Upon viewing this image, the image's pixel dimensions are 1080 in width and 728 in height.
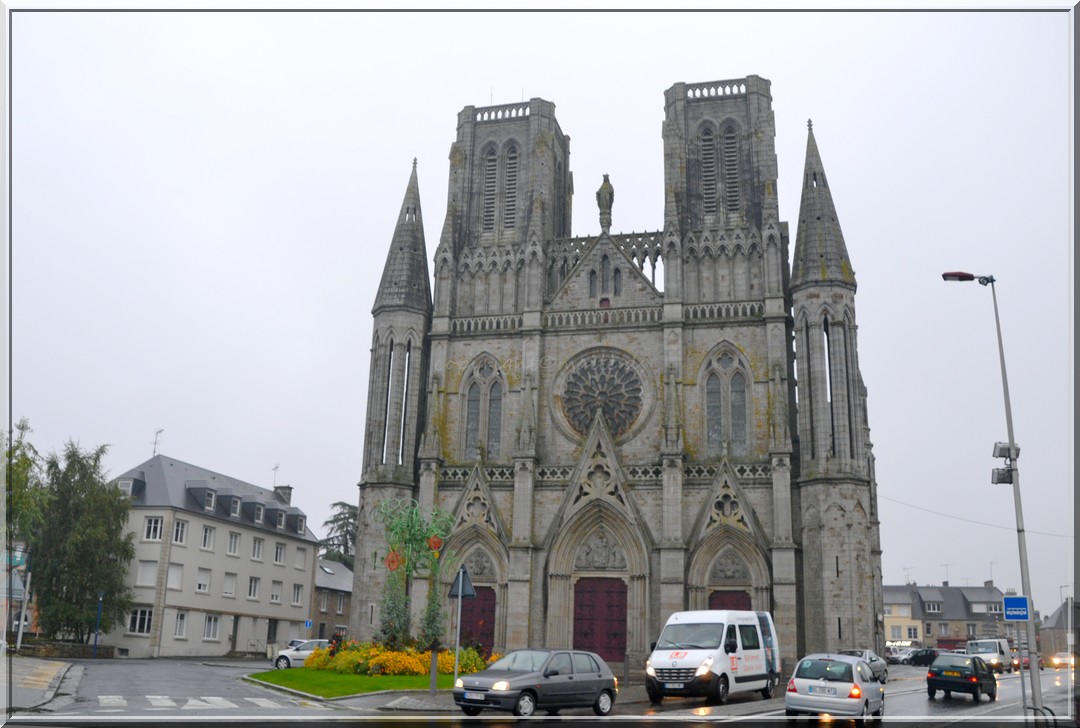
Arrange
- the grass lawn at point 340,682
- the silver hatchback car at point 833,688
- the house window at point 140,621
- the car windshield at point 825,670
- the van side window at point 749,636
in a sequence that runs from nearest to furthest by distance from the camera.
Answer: the silver hatchback car at point 833,688
the car windshield at point 825,670
the van side window at point 749,636
the grass lawn at point 340,682
the house window at point 140,621

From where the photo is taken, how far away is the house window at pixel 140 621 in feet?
160

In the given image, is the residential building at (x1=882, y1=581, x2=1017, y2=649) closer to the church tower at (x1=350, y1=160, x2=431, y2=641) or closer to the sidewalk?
the church tower at (x1=350, y1=160, x2=431, y2=641)

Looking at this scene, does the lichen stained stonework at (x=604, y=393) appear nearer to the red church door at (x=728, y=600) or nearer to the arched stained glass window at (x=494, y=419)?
the arched stained glass window at (x=494, y=419)

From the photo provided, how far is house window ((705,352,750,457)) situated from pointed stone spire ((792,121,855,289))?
4353mm

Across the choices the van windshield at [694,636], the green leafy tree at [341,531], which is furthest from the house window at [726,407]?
the green leafy tree at [341,531]

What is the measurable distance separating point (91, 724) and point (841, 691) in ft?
43.4

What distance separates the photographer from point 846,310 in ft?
130

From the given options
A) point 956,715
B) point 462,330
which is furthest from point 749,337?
point 956,715

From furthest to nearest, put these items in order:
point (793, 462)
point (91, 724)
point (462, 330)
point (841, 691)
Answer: point (462, 330)
point (793, 462)
point (841, 691)
point (91, 724)

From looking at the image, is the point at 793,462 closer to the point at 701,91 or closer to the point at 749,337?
the point at 749,337

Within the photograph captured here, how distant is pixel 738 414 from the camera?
134 feet

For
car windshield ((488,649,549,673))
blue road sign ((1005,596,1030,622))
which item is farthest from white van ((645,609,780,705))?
blue road sign ((1005,596,1030,622))

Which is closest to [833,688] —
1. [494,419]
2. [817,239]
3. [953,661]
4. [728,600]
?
[953,661]

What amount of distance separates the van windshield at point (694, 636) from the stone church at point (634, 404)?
14.0m
